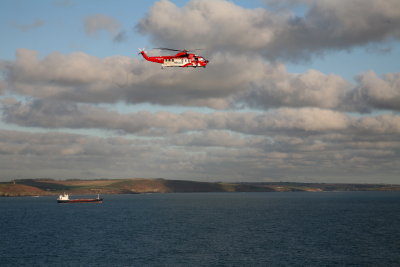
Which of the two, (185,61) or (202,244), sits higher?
(185,61)

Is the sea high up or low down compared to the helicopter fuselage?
down

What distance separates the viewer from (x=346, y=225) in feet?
536

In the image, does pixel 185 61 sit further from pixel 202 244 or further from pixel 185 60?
pixel 202 244

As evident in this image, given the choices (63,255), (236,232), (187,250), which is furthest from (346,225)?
(63,255)

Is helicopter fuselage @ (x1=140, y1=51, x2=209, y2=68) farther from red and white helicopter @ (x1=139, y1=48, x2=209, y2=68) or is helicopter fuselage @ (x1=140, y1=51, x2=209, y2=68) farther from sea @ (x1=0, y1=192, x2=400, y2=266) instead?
sea @ (x1=0, y1=192, x2=400, y2=266)

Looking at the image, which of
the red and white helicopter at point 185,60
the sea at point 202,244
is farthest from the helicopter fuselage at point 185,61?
the sea at point 202,244

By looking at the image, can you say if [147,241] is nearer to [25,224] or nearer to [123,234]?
[123,234]

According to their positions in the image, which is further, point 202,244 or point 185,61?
point 202,244

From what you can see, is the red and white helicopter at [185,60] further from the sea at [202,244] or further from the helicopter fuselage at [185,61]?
the sea at [202,244]

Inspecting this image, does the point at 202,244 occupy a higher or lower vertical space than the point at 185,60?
lower

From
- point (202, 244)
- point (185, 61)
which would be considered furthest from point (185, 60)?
point (202, 244)

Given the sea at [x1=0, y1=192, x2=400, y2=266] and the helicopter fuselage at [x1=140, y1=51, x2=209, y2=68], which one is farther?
the helicopter fuselage at [x1=140, y1=51, x2=209, y2=68]

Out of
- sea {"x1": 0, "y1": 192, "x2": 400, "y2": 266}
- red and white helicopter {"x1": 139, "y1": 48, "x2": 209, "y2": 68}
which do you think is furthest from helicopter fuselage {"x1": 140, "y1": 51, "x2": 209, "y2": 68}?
sea {"x1": 0, "y1": 192, "x2": 400, "y2": 266}

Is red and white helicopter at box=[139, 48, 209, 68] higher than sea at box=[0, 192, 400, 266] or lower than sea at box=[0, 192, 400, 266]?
higher
